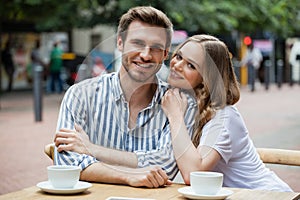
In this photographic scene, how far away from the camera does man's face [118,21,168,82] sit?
3.13 m

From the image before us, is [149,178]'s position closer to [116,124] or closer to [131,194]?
[131,194]

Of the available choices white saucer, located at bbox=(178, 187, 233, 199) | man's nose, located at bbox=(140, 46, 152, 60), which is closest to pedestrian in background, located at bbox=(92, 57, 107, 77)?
man's nose, located at bbox=(140, 46, 152, 60)

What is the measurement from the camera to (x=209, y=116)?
10.6 feet

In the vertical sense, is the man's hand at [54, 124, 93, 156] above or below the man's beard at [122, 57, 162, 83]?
below

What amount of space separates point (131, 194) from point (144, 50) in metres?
0.66

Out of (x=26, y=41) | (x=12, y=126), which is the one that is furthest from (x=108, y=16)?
(x=12, y=126)

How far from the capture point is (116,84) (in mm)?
3334

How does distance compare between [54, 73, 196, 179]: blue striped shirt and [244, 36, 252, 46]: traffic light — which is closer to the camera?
[54, 73, 196, 179]: blue striped shirt

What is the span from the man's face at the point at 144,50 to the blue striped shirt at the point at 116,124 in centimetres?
18

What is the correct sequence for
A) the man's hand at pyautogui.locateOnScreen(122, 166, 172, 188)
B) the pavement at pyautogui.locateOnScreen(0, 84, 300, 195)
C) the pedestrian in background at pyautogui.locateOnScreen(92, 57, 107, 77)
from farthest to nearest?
the pavement at pyautogui.locateOnScreen(0, 84, 300, 195), the pedestrian in background at pyautogui.locateOnScreen(92, 57, 107, 77), the man's hand at pyautogui.locateOnScreen(122, 166, 172, 188)

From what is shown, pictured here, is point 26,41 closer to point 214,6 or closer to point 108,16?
point 108,16

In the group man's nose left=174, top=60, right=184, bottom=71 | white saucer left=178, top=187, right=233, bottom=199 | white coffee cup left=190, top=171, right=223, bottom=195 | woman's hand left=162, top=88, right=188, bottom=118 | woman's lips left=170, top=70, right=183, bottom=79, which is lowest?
white saucer left=178, top=187, right=233, bottom=199

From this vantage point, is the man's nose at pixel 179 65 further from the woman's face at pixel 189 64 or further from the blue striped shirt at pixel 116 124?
the blue striped shirt at pixel 116 124

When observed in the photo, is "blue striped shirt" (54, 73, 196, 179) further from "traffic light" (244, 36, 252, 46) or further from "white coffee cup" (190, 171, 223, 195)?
"traffic light" (244, 36, 252, 46)
